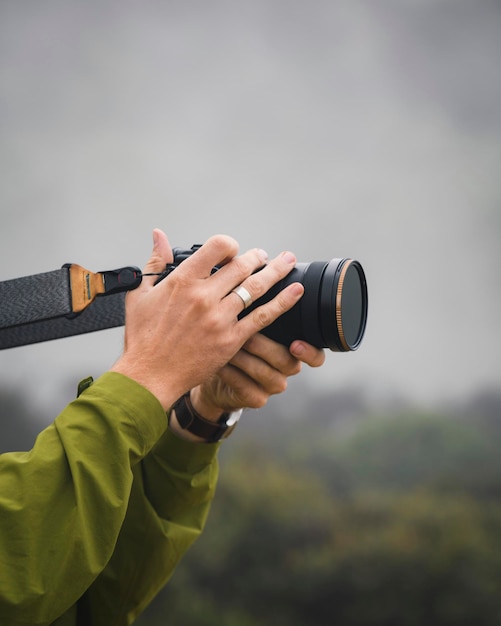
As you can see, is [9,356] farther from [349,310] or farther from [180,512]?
[349,310]

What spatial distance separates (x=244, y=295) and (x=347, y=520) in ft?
8.17

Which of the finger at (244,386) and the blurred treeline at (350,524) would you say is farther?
the blurred treeline at (350,524)

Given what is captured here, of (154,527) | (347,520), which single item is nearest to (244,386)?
(154,527)

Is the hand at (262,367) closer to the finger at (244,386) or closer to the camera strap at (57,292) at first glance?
the finger at (244,386)

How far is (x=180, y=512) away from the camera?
3.70ft

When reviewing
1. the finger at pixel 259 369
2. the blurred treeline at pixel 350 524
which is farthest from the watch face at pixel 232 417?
the blurred treeline at pixel 350 524

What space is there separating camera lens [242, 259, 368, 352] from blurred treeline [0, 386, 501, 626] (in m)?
2.35

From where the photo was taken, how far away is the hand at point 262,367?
956 mm

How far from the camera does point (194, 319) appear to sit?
0.84 meters

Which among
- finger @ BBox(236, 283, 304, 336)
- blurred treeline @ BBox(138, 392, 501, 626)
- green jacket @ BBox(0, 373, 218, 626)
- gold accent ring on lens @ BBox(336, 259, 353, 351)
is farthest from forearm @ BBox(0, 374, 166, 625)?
blurred treeline @ BBox(138, 392, 501, 626)

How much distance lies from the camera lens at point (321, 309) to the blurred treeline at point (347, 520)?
92.5 inches

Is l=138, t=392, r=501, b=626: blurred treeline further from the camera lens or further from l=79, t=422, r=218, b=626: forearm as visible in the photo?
the camera lens

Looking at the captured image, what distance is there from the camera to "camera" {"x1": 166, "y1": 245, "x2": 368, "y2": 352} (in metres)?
0.91

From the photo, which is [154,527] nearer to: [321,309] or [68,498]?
[68,498]
